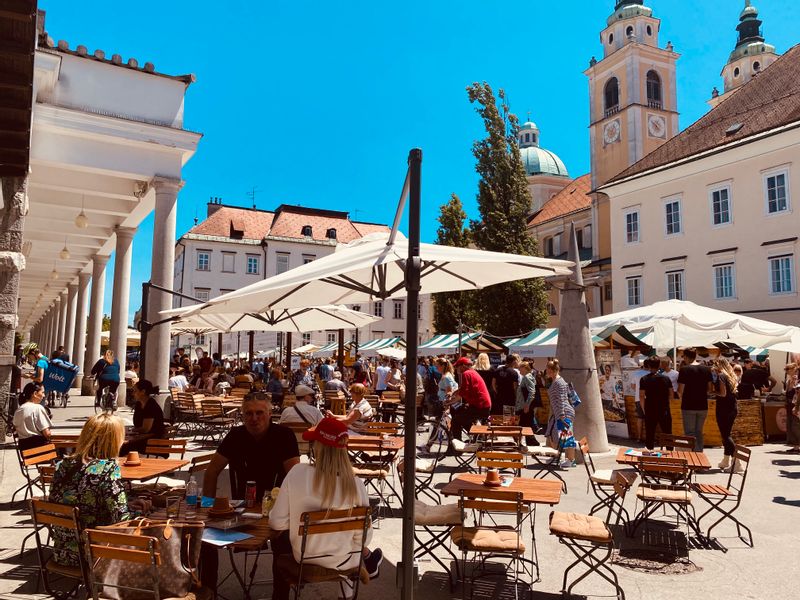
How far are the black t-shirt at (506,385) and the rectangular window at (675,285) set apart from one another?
21772 mm

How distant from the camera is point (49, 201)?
17.8 m

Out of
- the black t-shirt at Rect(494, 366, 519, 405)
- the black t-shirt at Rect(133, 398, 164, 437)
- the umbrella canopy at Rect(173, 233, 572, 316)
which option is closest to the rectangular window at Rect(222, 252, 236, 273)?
the black t-shirt at Rect(494, 366, 519, 405)

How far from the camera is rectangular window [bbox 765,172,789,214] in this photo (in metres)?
27.2

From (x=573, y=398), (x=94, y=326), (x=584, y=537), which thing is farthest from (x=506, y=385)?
(x=94, y=326)

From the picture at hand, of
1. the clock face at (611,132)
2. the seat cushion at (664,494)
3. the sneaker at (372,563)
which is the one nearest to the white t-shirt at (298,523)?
the sneaker at (372,563)

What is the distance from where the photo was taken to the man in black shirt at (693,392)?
10445 millimetres

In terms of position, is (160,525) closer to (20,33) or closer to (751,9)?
(20,33)

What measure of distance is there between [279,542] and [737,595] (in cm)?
371

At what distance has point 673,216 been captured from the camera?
3262 cm

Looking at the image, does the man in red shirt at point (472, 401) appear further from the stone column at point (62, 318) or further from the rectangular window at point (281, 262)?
the rectangular window at point (281, 262)

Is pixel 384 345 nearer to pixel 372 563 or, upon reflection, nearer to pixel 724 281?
pixel 724 281

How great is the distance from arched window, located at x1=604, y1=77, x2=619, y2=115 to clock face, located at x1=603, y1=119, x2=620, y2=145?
41.5 inches

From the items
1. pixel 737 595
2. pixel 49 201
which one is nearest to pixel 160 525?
pixel 737 595

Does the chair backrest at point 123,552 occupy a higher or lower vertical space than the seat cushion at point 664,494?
higher
